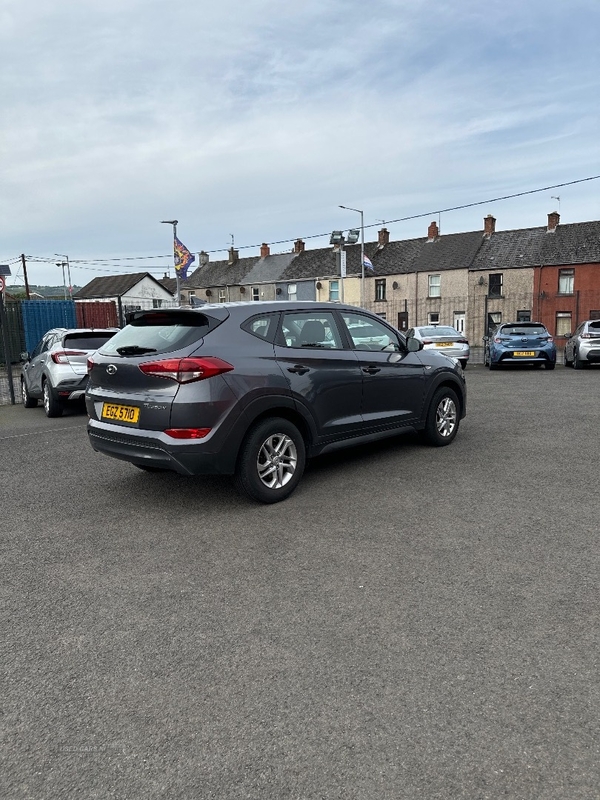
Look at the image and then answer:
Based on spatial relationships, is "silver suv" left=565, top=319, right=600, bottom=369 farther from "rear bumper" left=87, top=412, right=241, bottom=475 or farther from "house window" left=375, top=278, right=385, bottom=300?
"house window" left=375, top=278, right=385, bottom=300

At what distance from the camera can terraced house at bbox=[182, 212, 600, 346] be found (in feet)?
132

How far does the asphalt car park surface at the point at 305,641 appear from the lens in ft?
6.95

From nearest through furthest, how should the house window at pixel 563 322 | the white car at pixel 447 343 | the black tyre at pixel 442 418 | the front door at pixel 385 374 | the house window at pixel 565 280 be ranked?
the front door at pixel 385 374
the black tyre at pixel 442 418
the white car at pixel 447 343
the house window at pixel 563 322
the house window at pixel 565 280

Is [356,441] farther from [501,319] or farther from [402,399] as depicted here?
[501,319]

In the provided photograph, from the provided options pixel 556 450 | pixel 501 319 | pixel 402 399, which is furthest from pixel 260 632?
pixel 501 319

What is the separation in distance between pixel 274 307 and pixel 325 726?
3.68 meters

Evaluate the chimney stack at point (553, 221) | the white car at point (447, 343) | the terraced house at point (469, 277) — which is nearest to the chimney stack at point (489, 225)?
the terraced house at point (469, 277)

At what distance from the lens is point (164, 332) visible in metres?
4.93

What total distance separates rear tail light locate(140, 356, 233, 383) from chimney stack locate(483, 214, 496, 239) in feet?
147

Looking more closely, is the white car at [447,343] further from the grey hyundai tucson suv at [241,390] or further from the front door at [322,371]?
the front door at [322,371]

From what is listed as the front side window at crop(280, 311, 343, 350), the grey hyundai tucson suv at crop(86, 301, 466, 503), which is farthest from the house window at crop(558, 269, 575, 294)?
the front side window at crop(280, 311, 343, 350)

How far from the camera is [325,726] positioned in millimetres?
2314

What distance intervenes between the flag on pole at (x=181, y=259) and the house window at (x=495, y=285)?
24.0 m

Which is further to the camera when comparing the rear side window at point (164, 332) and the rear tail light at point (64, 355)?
the rear tail light at point (64, 355)
